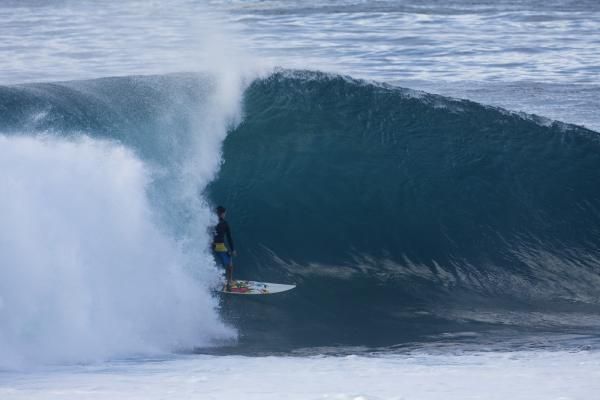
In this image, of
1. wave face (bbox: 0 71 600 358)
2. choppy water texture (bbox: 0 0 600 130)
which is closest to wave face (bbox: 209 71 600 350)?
wave face (bbox: 0 71 600 358)

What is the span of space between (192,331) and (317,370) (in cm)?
194

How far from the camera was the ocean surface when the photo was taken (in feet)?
27.3

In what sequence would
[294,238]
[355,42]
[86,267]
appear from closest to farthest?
[86,267], [294,238], [355,42]

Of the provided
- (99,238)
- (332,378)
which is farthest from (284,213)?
(332,378)

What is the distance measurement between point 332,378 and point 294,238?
15.4 feet

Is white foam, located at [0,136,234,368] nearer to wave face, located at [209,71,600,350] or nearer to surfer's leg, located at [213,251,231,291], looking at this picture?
surfer's leg, located at [213,251,231,291]

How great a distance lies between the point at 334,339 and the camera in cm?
966

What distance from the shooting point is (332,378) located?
772 centimetres

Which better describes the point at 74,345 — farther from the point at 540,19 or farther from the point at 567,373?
the point at 540,19

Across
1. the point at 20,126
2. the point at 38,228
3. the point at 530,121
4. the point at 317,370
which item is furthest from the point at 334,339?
the point at 530,121

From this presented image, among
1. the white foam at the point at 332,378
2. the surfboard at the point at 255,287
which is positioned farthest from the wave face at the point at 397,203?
the white foam at the point at 332,378

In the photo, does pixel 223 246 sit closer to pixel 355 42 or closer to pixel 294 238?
pixel 294 238

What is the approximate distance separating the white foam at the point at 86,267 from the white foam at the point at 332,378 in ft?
2.39

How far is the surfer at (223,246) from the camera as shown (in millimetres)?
10737
